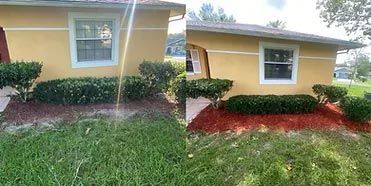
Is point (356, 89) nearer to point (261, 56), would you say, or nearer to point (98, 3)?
point (261, 56)

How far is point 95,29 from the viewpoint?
2453 mm

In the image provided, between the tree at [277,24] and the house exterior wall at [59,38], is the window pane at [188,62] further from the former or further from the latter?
the tree at [277,24]

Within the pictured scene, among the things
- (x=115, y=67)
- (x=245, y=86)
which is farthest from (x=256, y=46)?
(x=115, y=67)

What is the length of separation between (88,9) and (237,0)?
1088mm

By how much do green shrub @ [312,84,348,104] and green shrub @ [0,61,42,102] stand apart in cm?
201

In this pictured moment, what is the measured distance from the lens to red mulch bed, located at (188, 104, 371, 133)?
90.7 inches

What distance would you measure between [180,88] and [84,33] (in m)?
0.84

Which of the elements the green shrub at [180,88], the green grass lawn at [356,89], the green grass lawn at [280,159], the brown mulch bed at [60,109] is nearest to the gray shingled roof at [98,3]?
the green shrub at [180,88]

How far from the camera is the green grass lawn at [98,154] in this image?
7.75 ft

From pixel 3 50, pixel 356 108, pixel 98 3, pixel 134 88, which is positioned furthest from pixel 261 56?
pixel 3 50

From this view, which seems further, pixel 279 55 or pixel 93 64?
pixel 93 64

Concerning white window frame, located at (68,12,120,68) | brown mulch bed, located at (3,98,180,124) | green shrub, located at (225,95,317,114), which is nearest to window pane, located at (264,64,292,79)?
green shrub, located at (225,95,317,114)

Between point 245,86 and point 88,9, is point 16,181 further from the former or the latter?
point 245,86

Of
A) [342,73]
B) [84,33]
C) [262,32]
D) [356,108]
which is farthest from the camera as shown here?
[84,33]
